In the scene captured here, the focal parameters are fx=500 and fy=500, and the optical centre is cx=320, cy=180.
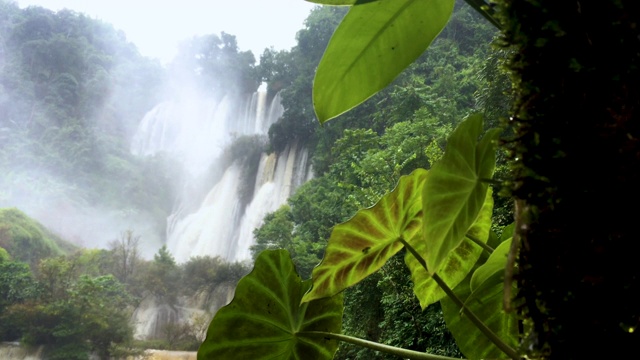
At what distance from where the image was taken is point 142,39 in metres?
17.0

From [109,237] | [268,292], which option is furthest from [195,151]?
[268,292]

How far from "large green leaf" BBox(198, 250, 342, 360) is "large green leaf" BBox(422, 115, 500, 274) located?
0.59 feet

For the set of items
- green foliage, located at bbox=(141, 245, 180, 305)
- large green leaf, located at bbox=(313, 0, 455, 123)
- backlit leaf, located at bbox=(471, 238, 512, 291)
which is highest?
green foliage, located at bbox=(141, 245, 180, 305)

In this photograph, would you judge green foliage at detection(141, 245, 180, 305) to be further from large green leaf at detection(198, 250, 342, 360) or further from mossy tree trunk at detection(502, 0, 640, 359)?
mossy tree trunk at detection(502, 0, 640, 359)

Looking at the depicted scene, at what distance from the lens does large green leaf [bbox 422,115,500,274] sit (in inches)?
10.0

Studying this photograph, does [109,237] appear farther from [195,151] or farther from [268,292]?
[268,292]

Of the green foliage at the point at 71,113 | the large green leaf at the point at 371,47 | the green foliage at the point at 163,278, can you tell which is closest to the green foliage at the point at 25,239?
the green foliage at the point at 71,113

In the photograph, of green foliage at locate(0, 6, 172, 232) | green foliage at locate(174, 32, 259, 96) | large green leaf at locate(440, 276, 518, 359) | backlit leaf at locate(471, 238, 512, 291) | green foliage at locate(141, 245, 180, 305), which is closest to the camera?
backlit leaf at locate(471, 238, 512, 291)

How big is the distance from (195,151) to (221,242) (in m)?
3.94

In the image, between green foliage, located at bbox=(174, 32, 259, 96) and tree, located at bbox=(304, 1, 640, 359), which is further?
green foliage, located at bbox=(174, 32, 259, 96)

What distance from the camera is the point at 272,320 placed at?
1.33ft

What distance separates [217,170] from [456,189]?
1283cm

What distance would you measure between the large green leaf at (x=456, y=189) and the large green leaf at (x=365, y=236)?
0.32ft

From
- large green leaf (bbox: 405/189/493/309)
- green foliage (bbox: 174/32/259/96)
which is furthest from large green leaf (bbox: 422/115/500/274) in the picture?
green foliage (bbox: 174/32/259/96)
